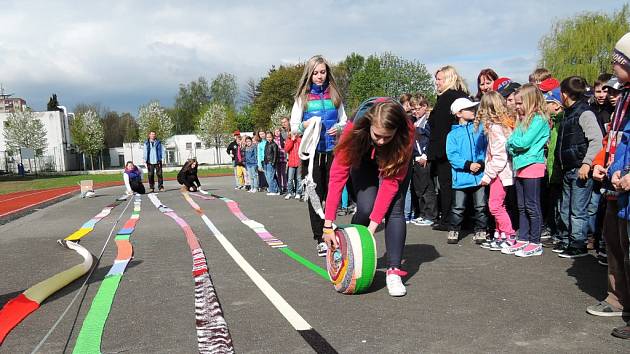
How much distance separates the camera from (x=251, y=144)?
17.8 m

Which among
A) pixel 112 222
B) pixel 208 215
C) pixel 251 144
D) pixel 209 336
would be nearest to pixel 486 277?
pixel 209 336

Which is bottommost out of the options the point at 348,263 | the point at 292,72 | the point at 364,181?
the point at 348,263

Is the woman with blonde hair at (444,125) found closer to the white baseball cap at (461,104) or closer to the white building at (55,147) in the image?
the white baseball cap at (461,104)

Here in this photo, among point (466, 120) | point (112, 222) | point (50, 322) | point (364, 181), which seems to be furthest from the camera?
point (112, 222)

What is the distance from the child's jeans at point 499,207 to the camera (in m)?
6.08

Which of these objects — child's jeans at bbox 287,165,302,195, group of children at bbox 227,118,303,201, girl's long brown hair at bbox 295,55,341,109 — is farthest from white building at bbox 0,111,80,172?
girl's long brown hair at bbox 295,55,341,109

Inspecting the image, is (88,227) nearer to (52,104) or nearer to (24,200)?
(24,200)

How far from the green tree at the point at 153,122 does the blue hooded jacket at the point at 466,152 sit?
227 ft

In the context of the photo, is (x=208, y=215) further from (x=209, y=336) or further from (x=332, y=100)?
(x=209, y=336)

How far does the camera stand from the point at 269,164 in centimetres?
1550

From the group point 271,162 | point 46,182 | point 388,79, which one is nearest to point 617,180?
point 271,162

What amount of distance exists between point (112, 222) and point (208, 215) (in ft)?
5.64

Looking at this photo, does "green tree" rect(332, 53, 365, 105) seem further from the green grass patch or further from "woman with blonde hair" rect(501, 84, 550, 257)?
"woman with blonde hair" rect(501, 84, 550, 257)

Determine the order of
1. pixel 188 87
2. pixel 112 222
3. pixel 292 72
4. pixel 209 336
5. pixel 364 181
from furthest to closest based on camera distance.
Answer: pixel 188 87 < pixel 292 72 < pixel 112 222 < pixel 364 181 < pixel 209 336
